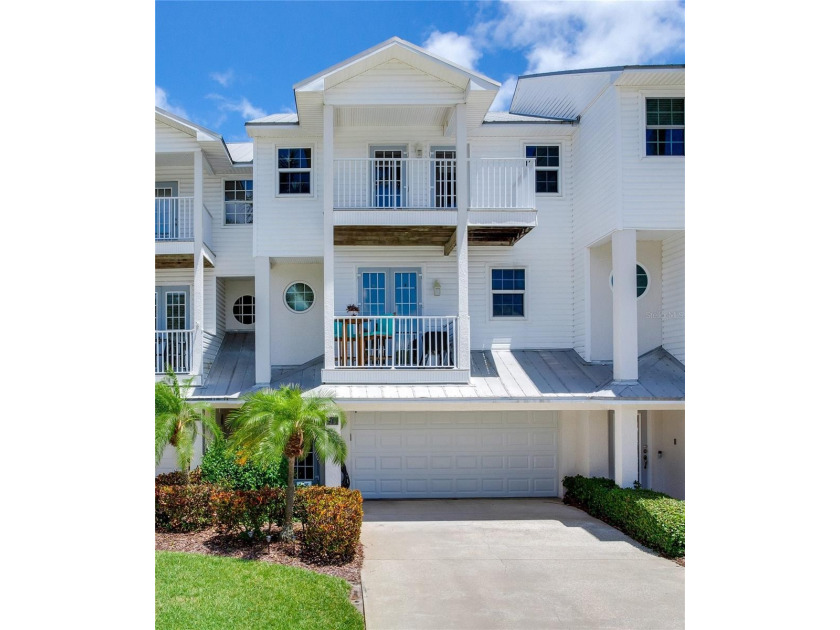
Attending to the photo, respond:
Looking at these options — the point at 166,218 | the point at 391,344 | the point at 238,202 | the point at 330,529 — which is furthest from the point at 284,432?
the point at 238,202

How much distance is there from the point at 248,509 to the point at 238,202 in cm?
810

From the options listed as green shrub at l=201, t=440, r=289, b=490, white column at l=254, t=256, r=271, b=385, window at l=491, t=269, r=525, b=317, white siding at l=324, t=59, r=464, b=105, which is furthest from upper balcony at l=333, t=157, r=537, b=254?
green shrub at l=201, t=440, r=289, b=490

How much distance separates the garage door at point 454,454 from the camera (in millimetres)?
14117

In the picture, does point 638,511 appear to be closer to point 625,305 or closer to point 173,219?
point 625,305

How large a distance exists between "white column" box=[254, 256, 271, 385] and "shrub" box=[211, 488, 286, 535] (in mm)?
3926

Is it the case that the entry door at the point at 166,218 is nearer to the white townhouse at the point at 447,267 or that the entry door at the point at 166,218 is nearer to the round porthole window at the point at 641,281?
the white townhouse at the point at 447,267

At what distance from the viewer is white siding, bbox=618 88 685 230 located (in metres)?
12.5

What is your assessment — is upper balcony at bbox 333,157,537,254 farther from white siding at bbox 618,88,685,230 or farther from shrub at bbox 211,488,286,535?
shrub at bbox 211,488,286,535
